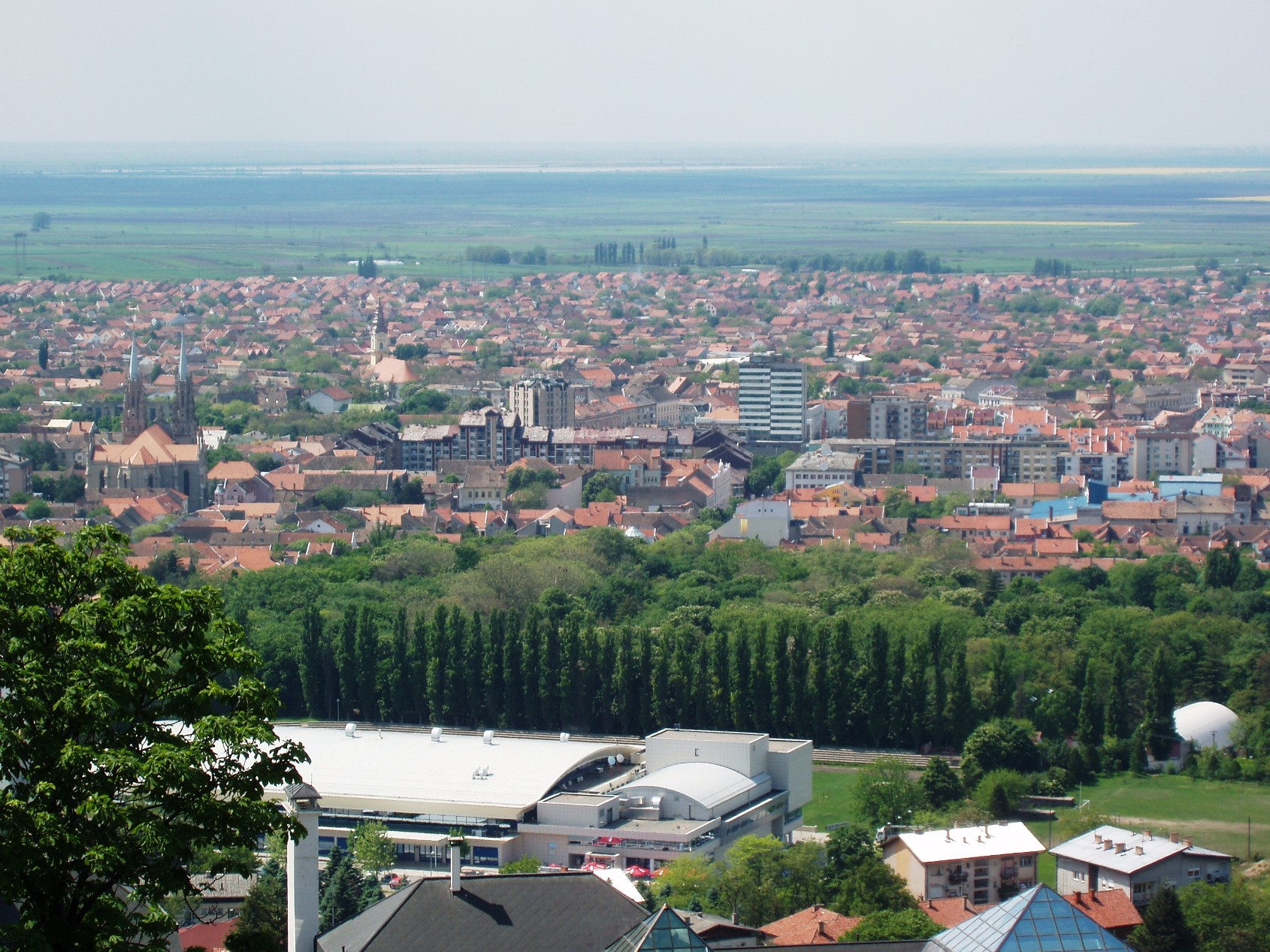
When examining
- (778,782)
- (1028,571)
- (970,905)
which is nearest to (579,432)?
(1028,571)

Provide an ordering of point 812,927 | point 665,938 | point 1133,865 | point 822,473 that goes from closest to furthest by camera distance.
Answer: point 665,938 < point 812,927 < point 1133,865 < point 822,473

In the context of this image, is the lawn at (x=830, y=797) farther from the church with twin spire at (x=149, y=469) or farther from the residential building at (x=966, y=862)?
the church with twin spire at (x=149, y=469)

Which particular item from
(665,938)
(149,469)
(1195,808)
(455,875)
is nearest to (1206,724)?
(1195,808)

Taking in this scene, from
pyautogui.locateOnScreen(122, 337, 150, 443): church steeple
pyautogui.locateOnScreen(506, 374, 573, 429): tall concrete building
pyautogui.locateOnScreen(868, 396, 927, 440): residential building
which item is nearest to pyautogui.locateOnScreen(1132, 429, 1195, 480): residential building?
pyautogui.locateOnScreen(868, 396, 927, 440): residential building

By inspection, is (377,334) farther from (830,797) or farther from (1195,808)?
(1195,808)

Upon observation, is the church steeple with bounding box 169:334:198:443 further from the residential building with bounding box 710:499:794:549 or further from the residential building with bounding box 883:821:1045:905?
the residential building with bounding box 883:821:1045:905

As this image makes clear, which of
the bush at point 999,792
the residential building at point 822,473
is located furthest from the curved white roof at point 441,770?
the residential building at point 822,473
